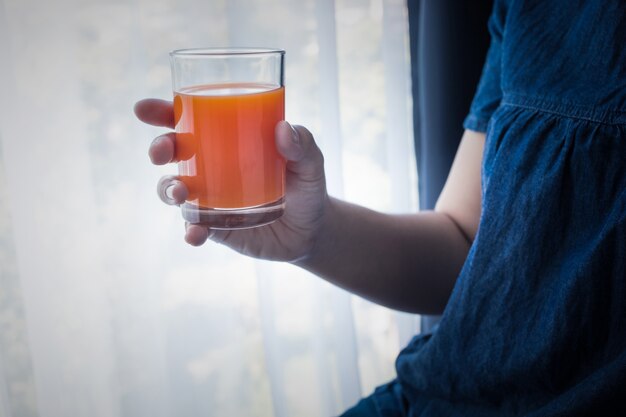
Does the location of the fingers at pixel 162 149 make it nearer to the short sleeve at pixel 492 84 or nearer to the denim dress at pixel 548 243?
the denim dress at pixel 548 243

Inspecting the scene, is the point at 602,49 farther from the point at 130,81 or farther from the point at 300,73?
the point at 130,81

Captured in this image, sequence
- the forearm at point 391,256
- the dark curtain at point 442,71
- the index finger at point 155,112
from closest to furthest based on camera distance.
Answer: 1. the index finger at point 155,112
2. the forearm at point 391,256
3. the dark curtain at point 442,71

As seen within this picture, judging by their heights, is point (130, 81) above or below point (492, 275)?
above

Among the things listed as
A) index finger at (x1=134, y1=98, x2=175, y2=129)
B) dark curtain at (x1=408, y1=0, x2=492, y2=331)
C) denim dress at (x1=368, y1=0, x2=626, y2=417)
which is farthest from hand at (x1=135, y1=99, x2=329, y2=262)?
dark curtain at (x1=408, y1=0, x2=492, y2=331)

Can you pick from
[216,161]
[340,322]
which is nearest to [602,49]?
[216,161]

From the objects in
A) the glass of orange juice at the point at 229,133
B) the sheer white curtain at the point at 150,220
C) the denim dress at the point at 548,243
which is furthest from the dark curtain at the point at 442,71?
the glass of orange juice at the point at 229,133

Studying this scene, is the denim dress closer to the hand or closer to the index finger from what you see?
the hand

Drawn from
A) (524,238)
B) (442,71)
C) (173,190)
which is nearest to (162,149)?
(173,190)
